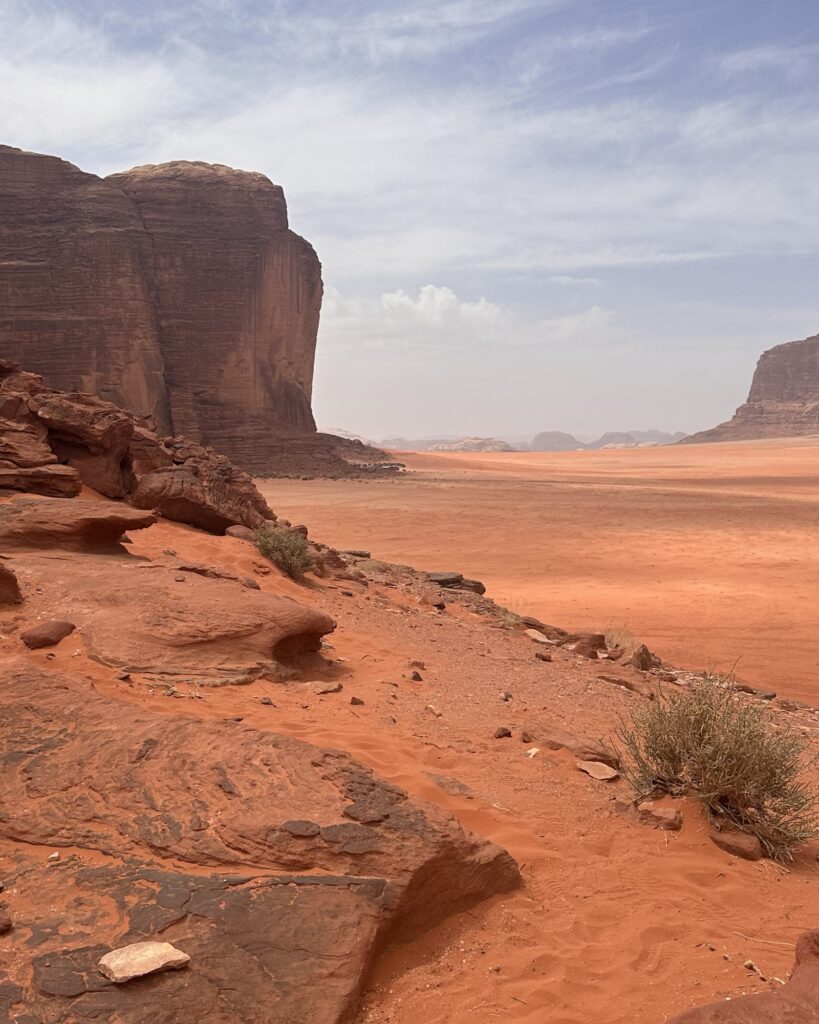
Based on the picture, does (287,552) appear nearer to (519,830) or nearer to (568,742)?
(568,742)

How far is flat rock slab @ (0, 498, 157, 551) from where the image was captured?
6.86 metres

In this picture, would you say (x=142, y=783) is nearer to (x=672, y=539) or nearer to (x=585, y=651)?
(x=585, y=651)

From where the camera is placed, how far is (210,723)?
388cm

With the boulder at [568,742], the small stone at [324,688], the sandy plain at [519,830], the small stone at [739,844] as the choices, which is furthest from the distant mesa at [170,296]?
the small stone at [739,844]

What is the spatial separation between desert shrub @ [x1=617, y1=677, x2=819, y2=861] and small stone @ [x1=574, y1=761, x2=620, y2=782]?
30cm

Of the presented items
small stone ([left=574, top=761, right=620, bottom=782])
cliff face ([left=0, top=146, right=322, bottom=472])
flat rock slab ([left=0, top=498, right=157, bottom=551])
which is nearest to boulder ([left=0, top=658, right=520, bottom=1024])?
small stone ([left=574, top=761, right=620, bottom=782])

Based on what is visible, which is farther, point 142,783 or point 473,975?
point 142,783

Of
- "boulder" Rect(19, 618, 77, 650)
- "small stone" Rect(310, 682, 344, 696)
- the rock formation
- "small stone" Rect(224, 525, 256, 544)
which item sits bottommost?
"small stone" Rect(310, 682, 344, 696)

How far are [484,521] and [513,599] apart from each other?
10.1 metres

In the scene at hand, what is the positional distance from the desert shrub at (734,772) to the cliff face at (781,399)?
11183 centimetres

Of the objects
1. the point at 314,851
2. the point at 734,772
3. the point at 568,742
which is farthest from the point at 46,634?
the point at 734,772

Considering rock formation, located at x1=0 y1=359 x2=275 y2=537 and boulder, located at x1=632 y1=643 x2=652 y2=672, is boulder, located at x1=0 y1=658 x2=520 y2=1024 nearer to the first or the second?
rock formation, located at x1=0 y1=359 x2=275 y2=537

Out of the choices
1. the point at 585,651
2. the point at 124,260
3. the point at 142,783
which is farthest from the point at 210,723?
the point at 124,260

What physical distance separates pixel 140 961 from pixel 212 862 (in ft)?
1.86
